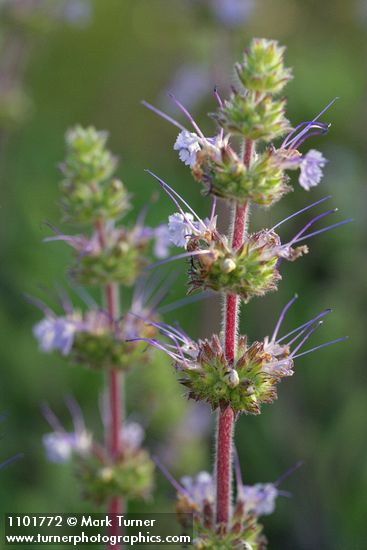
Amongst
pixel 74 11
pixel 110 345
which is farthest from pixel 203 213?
pixel 110 345

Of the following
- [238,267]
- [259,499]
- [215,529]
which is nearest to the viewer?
[238,267]

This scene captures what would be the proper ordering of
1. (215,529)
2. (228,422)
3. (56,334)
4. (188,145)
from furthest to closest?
(56,334) < (215,529) < (228,422) < (188,145)

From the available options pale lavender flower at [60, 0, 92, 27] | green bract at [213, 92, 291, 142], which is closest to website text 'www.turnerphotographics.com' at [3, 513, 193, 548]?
green bract at [213, 92, 291, 142]

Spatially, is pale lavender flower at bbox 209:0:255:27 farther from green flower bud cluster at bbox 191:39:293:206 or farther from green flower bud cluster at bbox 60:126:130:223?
green flower bud cluster at bbox 191:39:293:206

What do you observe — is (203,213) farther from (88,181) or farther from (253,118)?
(253,118)

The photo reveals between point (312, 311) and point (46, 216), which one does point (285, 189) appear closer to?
point (312, 311)

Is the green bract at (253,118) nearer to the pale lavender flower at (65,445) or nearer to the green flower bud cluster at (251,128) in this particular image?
the green flower bud cluster at (251,128)

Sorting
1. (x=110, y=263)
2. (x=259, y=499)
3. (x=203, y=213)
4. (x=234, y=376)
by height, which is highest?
(x=203, y=213)
